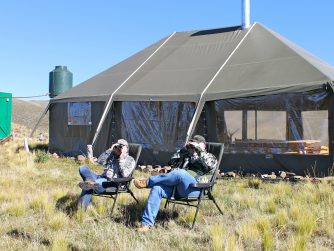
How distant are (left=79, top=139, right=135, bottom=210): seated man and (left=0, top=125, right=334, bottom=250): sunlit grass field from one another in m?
0.22

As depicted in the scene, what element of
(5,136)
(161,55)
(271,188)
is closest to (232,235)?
(271,188)

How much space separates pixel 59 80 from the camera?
679 inches

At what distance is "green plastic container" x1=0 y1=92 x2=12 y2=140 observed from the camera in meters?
18.8

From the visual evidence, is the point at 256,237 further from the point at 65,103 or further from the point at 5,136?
the point at 5,136

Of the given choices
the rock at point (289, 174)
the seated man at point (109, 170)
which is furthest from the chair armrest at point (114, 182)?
the rock at point (289, 174)

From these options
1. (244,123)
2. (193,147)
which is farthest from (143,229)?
(244,123)

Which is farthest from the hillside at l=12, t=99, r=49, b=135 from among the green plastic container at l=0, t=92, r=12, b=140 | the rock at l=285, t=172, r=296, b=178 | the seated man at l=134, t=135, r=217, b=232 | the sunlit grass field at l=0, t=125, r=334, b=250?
the seated man at l=134, t=135, r=217, b=232

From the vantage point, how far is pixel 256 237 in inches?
190

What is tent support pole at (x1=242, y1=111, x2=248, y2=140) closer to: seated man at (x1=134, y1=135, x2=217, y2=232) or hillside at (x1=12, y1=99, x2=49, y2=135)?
seated man at (x1=134, y1=135, x2=217, y2=232)

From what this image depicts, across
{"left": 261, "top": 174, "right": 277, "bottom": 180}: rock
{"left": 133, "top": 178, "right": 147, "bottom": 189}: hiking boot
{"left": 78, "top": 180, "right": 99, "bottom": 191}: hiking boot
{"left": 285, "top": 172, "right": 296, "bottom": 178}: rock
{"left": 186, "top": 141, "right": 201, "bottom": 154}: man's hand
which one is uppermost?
{"left": 186, "top": 141, "right": 201, "bottom": 154}: man's hand

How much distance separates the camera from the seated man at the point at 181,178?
5.28 metres

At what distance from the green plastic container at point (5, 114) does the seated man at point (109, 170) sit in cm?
1343

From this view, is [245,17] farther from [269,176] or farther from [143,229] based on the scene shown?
[143,229]

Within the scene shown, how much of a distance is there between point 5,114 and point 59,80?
10.9 feet
